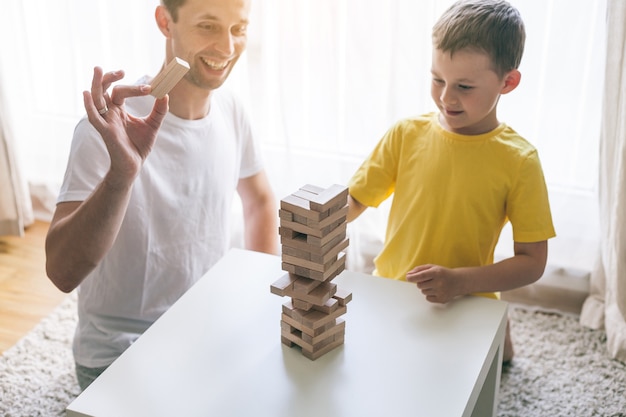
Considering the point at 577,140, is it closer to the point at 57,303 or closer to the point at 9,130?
the point at 57,303

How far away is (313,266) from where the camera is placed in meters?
1.26

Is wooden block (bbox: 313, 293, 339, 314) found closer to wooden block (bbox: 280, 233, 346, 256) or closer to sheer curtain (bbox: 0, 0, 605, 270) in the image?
wooden block (bbox: 280, 233, 346, 256)

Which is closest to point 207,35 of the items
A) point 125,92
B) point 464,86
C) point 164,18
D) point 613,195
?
point 164,18

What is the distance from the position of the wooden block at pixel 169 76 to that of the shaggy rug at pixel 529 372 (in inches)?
39.3

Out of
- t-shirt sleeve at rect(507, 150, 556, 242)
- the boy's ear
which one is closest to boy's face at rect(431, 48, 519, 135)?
the boy's ear

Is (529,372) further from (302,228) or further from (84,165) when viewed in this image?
(84,165)

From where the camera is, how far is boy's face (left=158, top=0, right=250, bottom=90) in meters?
1.63

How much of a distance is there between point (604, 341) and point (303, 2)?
4.25 ft

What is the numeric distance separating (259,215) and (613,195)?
949 millimetres

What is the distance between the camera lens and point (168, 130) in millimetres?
1662

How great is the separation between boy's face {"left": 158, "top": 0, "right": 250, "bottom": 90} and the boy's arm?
24.2 inches

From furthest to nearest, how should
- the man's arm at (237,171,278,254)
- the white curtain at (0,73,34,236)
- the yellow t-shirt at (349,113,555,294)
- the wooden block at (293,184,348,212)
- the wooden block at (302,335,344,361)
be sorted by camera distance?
1. the white curtain at (0,73,34,236)
2. the man's arm at (237,171,278,254)
3. the yellow t-shirt at (349,113,555,294)
4. the wooden block at (302,335,344,361)
5. the wooden block at (293,184,348,212)

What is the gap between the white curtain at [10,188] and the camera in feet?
8.77

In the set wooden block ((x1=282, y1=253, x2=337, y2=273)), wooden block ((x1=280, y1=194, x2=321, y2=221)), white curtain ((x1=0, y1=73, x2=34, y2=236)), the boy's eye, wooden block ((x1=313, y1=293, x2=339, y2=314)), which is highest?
the boy's eye
